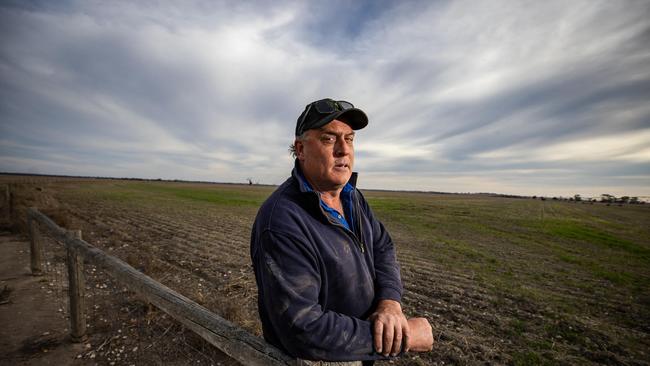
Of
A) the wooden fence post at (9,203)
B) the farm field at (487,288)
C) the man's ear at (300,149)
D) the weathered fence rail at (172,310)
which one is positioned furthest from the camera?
the wooden fence post at (9,203)

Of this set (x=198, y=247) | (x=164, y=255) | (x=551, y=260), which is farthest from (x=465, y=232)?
(x=164, y=255)

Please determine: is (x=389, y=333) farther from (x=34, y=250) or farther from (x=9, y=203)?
(x=9, y=203)

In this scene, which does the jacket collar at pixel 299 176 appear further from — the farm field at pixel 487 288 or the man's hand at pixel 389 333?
the farm field at pixel 487 288

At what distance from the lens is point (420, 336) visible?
5.24 ft

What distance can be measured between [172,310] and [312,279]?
6.11ft

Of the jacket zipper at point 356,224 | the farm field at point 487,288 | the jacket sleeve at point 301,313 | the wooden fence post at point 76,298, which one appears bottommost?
the farm field at point 487,288

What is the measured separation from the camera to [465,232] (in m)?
18.5

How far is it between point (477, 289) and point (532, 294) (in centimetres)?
147

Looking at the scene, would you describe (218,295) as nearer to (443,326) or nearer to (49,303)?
(49,303)

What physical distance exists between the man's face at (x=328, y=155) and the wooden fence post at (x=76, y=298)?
4378 mm

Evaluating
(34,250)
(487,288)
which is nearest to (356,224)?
(487,288)

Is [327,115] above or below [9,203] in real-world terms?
above

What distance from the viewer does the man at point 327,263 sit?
1391 mm

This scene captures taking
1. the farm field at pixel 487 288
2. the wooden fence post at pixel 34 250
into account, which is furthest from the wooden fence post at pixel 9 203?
the wooden fence post at pixel 34 250
